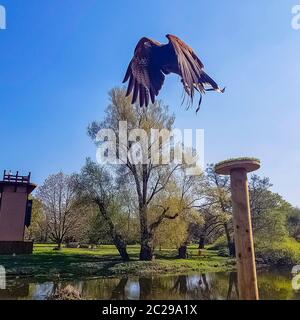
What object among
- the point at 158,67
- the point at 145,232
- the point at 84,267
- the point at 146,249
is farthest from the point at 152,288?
the point at 158,67

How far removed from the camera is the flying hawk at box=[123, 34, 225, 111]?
3.39 m

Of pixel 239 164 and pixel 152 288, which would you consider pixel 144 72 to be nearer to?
pixel 239 164

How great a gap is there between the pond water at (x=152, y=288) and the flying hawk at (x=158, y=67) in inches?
281

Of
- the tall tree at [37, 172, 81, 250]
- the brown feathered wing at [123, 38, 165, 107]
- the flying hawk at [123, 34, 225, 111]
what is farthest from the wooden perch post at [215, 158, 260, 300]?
the tall tree at [37, 172, 81, 250]

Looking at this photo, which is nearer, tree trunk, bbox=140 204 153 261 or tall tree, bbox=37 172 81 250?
tree trunk, bbox=140 204 153 261

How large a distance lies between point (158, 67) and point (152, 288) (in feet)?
31.0

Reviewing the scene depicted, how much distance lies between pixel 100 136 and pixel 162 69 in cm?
1528

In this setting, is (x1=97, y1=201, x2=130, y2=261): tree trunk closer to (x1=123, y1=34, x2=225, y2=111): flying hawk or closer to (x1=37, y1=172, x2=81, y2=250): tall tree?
(x1=37, y1=172, x2=81, y2=250): tall tree

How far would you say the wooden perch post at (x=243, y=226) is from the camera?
8.17ft

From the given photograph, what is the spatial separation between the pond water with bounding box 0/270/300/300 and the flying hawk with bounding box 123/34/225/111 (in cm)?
714

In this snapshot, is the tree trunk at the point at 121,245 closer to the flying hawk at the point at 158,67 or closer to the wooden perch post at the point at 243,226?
the flying hawk at the point at 158,67

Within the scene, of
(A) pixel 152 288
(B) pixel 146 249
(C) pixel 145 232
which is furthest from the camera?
(B) pixel 146 249

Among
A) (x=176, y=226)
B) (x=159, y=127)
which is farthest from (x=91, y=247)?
(x=159, y=127)

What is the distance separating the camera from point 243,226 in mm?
2582
